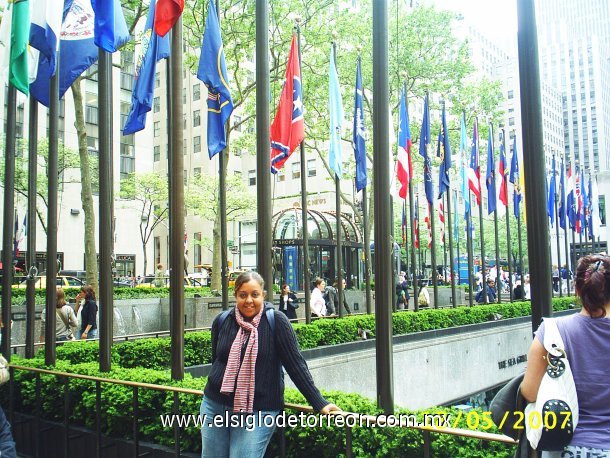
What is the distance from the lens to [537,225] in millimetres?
4648

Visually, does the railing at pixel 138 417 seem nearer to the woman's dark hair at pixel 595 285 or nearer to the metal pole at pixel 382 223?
the metal pole at pixel 382 223

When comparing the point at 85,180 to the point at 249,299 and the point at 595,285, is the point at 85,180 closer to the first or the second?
the point at 249,299

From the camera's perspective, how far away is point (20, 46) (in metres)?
9.16

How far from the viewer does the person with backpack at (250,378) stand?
4145mm

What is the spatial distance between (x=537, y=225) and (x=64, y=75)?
7608 millimetres

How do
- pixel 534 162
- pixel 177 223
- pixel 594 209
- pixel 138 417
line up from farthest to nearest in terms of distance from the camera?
pixel 594 209, pixel 177 223, pixel 138 417, pixel 534 162

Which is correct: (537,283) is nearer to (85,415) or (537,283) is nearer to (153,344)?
(85,415)

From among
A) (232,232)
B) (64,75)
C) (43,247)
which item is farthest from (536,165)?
(232,232)

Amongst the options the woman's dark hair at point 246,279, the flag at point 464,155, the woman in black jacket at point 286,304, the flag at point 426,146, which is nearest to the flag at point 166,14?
the woman's dark hair at point 246,279

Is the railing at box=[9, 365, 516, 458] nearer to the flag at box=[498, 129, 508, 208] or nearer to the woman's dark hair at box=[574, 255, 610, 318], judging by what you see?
the woman's dark hair at box=[574, 255, 610, 318]

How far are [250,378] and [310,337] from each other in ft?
35.6

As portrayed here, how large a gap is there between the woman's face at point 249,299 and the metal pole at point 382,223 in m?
1.58

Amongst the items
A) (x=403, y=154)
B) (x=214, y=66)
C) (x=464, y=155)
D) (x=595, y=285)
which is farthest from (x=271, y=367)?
(x=464, y=155)

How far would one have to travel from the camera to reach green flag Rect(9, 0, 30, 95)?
9156mm
